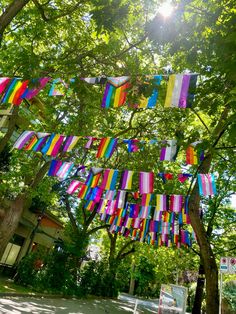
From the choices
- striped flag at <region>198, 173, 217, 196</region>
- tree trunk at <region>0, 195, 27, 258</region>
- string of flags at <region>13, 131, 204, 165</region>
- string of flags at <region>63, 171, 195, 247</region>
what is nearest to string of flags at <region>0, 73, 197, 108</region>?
string of flags at <region>13, 131, 204, 165</region>

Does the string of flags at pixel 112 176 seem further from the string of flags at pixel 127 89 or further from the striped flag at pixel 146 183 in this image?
the string of flags at pixel 127 89

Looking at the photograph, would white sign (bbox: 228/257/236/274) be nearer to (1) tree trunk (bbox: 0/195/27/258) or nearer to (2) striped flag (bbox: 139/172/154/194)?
(2) striped flag (bbox: 139/172/154/194)

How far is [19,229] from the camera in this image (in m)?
23.5

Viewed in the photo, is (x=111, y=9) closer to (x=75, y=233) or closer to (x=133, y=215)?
(x=133, y=215)

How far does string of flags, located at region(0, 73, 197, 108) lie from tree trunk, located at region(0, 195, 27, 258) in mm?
6821

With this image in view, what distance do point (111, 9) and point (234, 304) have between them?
565 inches

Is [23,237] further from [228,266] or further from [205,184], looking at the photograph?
[228,266]

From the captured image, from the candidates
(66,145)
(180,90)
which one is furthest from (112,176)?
(180,90)

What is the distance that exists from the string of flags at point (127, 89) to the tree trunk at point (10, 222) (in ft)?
22.4

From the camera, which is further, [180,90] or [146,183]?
[146,183]

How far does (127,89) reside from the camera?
5719 millimetres

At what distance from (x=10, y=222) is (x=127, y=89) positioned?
1019 cm

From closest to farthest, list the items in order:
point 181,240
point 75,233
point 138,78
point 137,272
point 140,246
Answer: point 138,78
point 181,240
point 75,233
point 140,246
point 137,272

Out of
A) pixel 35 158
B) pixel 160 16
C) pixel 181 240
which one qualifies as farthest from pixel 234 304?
pixel 160 16
